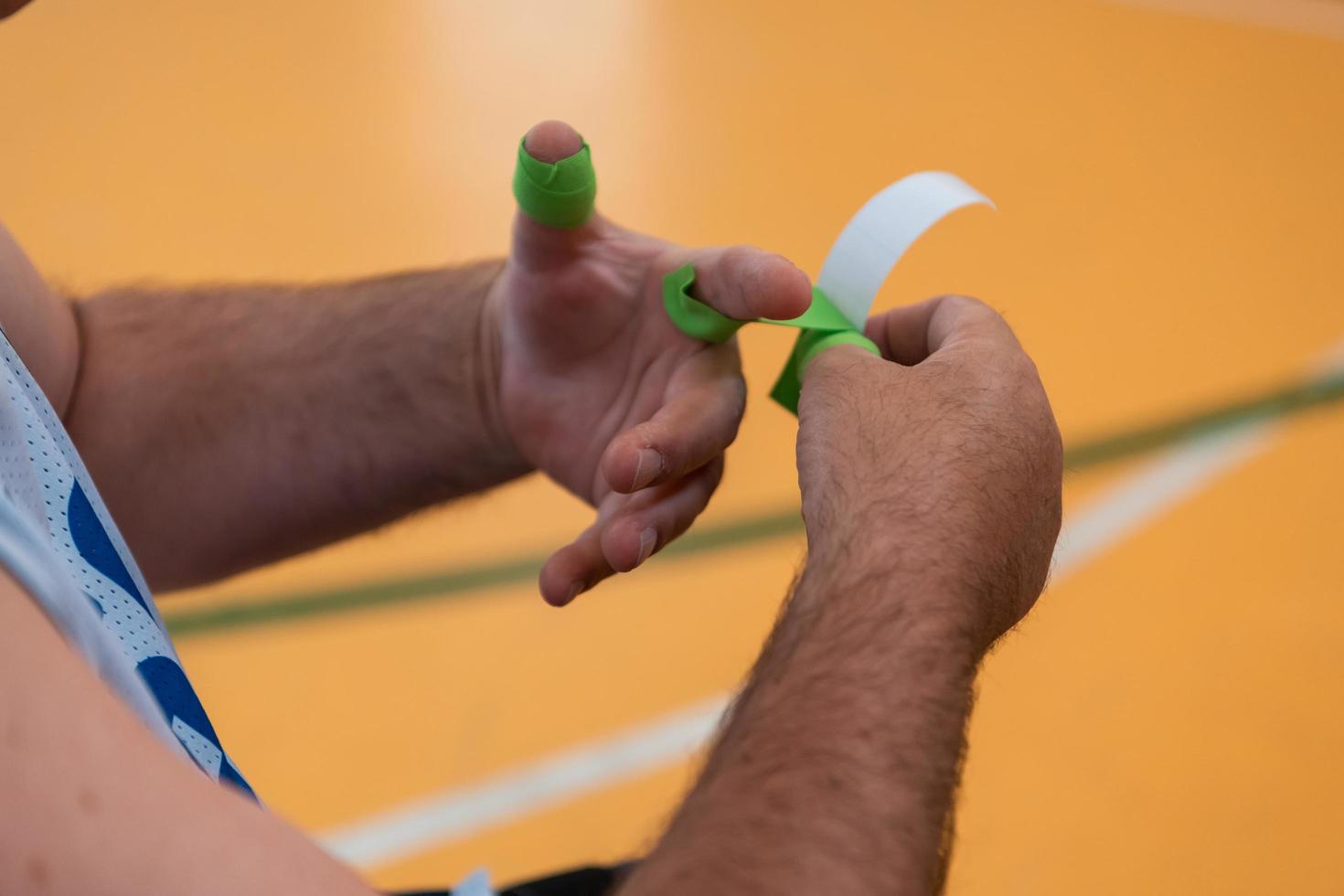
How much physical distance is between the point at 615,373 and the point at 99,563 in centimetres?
29

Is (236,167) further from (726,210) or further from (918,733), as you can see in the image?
(918,733)

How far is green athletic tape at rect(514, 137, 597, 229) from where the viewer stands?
63cm

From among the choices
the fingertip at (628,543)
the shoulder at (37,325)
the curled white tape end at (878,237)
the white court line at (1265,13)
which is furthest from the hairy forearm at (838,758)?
the white court line at (1265,13)

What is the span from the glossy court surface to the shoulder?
0.85 ft

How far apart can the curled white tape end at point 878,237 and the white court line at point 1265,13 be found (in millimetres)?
1576

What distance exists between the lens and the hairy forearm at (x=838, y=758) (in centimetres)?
41

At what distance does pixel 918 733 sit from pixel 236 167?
1.41 meters

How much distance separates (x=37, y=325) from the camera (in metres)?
0.70

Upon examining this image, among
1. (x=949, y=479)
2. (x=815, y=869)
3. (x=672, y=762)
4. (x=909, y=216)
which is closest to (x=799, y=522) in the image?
(x=672, y=762)

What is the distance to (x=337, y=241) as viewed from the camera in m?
1.51

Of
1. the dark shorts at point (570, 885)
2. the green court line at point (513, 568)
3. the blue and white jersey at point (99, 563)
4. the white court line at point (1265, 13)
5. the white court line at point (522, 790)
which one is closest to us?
the blue and white jersey at point (99, 563)

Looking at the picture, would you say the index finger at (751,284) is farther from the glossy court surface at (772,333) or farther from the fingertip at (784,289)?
the glossy court surface at (772,333)

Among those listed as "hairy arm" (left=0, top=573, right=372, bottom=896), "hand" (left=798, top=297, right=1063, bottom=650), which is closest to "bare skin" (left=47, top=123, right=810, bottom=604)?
"hand" (left=798, top=297, right=1063, bottom=650)

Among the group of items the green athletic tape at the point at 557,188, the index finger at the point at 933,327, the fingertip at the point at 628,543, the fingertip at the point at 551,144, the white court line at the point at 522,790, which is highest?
the fingertip at the point at 551,144
